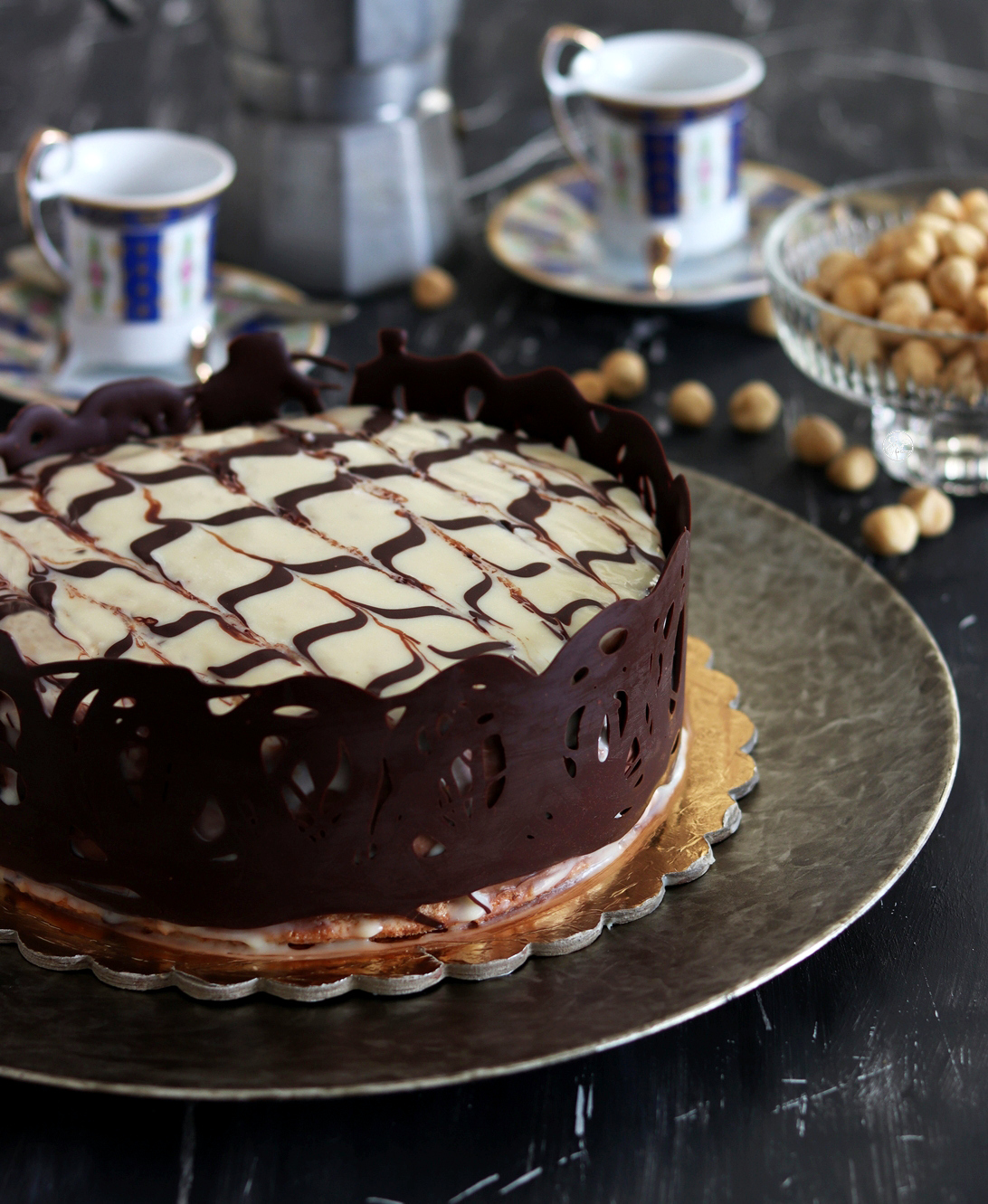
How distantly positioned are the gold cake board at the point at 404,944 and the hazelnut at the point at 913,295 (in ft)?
1.83

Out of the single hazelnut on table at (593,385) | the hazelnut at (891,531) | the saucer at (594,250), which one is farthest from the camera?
the saucer at (594,250)

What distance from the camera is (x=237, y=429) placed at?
36.9 inches

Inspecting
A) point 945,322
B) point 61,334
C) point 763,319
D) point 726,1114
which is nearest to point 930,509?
point 945,322

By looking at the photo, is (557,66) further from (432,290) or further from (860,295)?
(860,295)

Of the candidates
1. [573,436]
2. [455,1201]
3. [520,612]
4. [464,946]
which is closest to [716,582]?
[573,436]

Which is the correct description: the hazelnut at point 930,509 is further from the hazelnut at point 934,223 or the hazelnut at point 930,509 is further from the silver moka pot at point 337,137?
the silver moka pot at point 337,137

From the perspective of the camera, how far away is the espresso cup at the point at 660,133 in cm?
142

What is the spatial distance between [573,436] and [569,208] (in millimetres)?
775

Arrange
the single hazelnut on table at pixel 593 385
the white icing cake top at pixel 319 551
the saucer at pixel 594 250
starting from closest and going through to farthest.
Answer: the white icing cake top at pixel 319 551 → the single hazelnut on table at pixel 593 385 → the saucer at pixel 594 250

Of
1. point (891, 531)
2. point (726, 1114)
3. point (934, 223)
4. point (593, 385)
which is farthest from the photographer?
point (593, 385)

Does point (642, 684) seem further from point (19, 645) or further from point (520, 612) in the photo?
point (19, 645)

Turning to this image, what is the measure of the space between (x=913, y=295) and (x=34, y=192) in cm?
75

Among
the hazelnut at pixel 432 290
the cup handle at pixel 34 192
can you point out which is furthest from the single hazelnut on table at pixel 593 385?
the cup handle at pixel 34 192

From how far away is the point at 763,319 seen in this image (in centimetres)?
147
